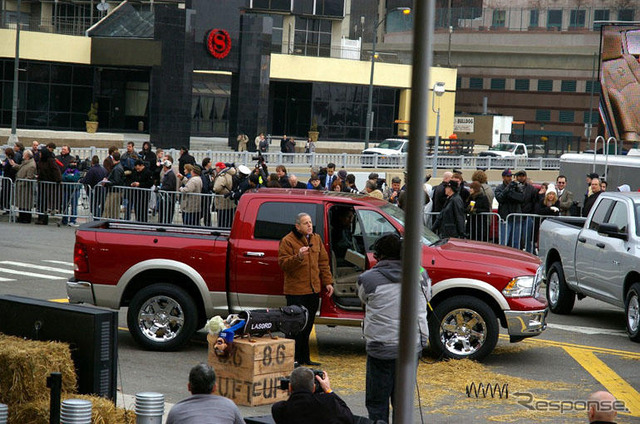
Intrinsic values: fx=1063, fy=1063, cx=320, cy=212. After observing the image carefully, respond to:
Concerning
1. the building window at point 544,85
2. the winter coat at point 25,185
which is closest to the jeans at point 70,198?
the winter coat at point 25,185

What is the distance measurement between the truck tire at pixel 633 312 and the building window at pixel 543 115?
80353 mm

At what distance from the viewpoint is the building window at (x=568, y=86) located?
89.9m

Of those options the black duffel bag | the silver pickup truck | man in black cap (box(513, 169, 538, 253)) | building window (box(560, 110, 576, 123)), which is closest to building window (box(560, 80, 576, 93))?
building window (box(560, 110, 576, 123))

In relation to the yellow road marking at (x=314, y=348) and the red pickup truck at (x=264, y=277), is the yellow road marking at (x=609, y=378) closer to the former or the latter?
the red pickup truck at (x=264, y=277)

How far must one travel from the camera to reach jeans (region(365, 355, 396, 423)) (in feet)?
28.0

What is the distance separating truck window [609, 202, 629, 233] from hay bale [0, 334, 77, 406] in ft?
28.7

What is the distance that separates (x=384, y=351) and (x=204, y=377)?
1896 millimetres

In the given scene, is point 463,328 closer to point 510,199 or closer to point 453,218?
point 453,218

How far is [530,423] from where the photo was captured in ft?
31.9

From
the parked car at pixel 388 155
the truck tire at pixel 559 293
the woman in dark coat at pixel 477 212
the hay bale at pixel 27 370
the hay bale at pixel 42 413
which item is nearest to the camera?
the hay bale at pixel 42 413

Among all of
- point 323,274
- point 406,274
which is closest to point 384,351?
point 323,274

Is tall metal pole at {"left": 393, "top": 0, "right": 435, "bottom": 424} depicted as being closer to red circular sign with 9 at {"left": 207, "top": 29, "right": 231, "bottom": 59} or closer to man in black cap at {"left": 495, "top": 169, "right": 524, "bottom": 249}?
man in black cap at {"left": 495, "top": 169, "right": 524, "bottom": 249}

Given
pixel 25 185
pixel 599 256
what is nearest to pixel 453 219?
pixel 599 256

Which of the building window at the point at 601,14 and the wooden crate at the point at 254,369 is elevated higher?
the building window at the point at 601,14
